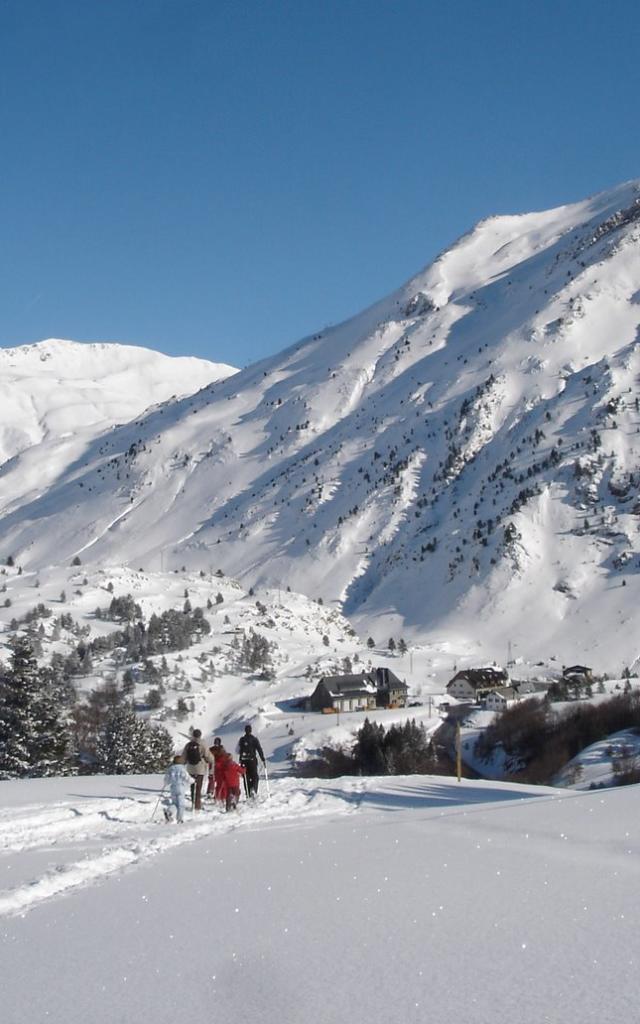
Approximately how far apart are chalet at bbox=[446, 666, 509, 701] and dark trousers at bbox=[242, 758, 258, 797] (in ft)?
241

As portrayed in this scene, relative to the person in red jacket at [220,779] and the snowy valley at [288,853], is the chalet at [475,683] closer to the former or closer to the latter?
the snowy valley at [288,853]

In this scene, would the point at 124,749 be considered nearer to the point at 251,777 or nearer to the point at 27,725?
the point at 27,725

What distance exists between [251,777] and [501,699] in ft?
219

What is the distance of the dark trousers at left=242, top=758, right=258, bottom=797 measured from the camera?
1942 centimetres

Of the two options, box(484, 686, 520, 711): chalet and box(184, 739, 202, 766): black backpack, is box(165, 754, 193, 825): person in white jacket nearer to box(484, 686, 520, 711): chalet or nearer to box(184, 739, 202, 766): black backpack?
box(184, 739, 202, 766): black backpack

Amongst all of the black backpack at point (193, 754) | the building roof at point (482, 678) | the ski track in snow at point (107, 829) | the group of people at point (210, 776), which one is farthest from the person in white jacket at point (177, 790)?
the building roof at point (482, 678)

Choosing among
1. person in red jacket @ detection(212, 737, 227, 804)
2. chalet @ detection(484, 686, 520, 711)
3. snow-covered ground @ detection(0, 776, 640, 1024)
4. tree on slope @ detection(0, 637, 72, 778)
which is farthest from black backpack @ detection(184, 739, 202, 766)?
chalet @ detection(484, 686, 520, 711)

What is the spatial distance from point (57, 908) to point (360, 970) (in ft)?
12.7

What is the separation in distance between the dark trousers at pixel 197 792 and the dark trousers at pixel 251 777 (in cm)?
125

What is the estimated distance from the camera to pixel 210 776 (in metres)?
20.9

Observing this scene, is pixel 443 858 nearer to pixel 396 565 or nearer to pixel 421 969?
pixel 421 969

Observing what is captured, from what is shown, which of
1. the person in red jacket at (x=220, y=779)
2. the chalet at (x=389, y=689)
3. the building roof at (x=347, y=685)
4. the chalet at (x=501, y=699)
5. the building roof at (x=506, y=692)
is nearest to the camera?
the person in red jacket at (x=220, y=779)

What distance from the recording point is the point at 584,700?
70.6 meters

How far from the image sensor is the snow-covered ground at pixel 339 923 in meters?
5.30
